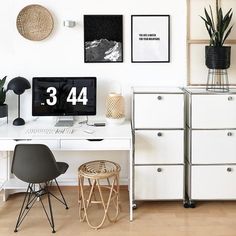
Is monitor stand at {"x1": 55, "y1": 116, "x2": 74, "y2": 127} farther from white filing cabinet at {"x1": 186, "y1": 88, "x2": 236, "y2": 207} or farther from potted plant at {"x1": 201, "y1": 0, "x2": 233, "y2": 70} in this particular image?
potted plant at {"x1": 201, "y1": 0, "x2": 233, "y2": 70}

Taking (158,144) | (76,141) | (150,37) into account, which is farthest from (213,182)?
(150,37)

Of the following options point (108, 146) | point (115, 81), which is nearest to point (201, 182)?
point (108, 146)

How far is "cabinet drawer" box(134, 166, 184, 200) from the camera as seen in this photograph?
3.54 meters

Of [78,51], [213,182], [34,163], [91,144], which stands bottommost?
[213,182]

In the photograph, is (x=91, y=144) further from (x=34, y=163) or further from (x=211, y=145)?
(x=211, y=145)

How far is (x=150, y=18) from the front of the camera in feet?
12.5

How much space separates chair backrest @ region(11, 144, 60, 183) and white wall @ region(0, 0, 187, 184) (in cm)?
102

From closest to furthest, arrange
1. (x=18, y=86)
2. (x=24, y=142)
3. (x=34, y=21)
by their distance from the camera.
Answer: (x=24, y=142) → (x=18, y=86) → (x=34, y=21)

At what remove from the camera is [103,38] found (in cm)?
384

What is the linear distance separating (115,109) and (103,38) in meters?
0.74

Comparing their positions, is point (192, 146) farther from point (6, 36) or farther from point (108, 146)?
point (6, 36)

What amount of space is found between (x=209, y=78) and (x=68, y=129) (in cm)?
153

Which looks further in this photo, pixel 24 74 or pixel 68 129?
pixel 24 74

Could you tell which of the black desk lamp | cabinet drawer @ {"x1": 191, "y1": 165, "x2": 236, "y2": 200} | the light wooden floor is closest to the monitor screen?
the black desk lamp
